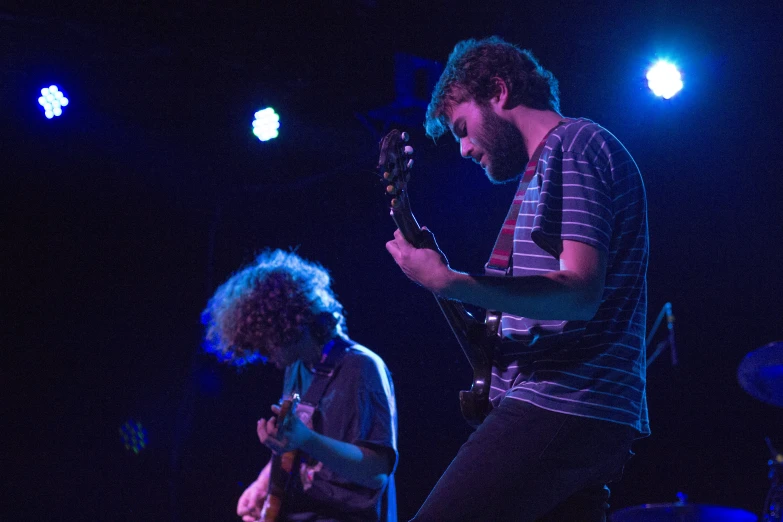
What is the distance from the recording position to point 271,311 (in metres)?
3.96

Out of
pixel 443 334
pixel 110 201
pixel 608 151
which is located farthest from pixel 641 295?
pixel 110 201

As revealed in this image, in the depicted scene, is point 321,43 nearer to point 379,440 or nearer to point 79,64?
point 79,64

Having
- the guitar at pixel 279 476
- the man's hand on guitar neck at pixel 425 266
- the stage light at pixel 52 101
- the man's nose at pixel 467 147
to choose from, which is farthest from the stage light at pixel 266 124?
the man's hand on guitar neck at pixel 425 266

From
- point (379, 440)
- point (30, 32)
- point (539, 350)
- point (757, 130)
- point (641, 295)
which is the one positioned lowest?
point (379, 440)

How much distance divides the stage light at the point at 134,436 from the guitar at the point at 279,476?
6.67 feet

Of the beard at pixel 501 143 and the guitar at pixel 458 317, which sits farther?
the beard at pixel 501 143

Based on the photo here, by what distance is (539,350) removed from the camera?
1.87 metres

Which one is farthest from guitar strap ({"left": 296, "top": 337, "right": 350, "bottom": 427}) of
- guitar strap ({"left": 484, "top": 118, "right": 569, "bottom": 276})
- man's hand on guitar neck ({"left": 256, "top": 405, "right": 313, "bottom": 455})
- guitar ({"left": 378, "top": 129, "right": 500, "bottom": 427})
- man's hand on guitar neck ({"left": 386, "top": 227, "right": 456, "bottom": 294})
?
man's hand on guitar neck ({"left": 386, "top": 227, "right": 456, "bottom": 294})

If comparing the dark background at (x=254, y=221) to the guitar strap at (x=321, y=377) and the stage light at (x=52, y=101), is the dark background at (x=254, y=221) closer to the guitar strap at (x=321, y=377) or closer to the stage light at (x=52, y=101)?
the stage light at (x=52, y=101)

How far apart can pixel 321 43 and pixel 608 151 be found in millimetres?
3658

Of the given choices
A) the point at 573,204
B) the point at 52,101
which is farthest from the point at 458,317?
the point at 52,101

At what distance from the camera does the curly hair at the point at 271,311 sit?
3.95 metres

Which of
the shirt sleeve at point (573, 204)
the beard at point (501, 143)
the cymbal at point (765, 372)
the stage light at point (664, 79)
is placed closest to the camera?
the shirt sleeve at point (573, 204)

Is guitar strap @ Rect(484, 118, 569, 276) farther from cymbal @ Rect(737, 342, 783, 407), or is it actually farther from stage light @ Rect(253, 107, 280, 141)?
stage light @ Rect(253, 107, 280, 141)
